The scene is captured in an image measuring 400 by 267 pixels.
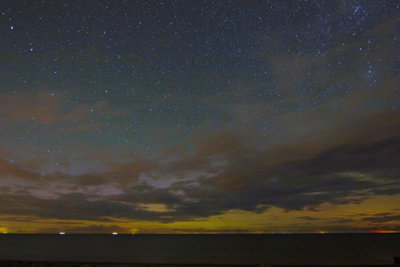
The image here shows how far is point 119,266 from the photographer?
141 feet

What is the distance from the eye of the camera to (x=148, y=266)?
1743 inches

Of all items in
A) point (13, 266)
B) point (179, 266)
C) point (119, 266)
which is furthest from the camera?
point (179, 266)

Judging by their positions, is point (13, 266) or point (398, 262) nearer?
point (13, 266)

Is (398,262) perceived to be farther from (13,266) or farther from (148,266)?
(13,266)

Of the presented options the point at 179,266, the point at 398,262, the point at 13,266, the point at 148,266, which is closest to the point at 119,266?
the point at 148,266

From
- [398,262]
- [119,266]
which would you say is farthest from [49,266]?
[398,262]

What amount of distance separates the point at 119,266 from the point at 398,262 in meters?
35.2

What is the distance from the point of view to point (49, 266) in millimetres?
39406

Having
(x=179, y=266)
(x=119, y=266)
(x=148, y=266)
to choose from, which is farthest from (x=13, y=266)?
(x=179, y=266)

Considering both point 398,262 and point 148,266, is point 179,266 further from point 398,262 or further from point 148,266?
point 398,262

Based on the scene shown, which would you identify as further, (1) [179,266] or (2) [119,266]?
(1) [179,266]

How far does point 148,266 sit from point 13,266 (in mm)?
15363

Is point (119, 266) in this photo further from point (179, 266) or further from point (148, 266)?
point (179, 266)

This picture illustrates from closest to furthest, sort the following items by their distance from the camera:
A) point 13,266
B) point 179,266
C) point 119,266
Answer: point 13,266 → point 119,266 → point 179,266
